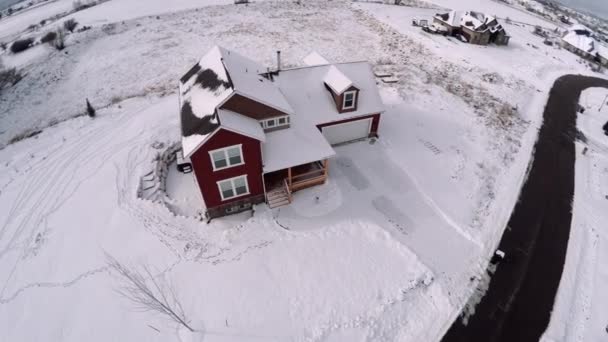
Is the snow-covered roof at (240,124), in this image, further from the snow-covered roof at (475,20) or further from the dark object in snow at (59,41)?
the snow-covered roof at (475,20)

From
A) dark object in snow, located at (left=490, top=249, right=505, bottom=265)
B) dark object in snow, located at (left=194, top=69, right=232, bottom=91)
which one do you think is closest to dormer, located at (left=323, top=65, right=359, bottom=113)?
dark object in snow, located at (left=194, top=69, right=232, bottom=91)

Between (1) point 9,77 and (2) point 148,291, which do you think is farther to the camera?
(1) point 9,77

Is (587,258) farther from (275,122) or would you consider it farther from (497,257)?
(275,122)

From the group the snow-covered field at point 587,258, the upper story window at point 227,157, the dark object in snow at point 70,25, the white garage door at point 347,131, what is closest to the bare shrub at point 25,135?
the upper story window at point 227,157

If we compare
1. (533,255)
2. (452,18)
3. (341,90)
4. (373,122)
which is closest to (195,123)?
(341,90)

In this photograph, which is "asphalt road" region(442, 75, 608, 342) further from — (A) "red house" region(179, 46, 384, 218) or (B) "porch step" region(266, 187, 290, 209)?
(A) "red house" region(179, 46, 384, 218)
